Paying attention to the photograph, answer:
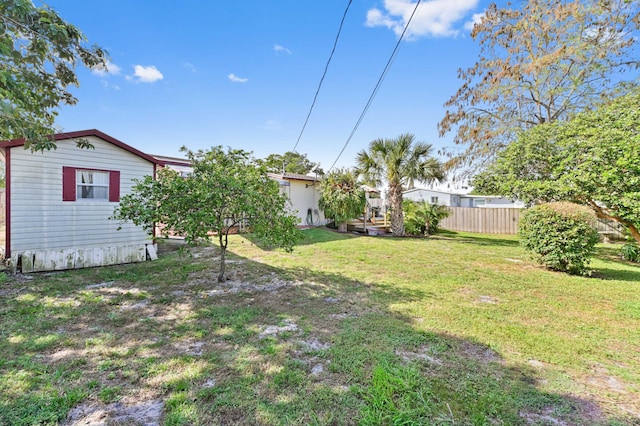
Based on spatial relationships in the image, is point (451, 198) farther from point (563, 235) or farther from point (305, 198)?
point (563, 235)

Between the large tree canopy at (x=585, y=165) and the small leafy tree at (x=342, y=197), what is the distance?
567cm

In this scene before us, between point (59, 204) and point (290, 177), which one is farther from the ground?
point (290, 177)

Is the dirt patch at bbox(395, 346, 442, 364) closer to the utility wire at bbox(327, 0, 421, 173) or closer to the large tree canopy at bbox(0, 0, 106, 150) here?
the large tree canopy at bbox(0, 0, 106, 150)

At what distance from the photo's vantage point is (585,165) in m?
7.28

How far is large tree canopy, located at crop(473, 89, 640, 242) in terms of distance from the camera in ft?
21.4

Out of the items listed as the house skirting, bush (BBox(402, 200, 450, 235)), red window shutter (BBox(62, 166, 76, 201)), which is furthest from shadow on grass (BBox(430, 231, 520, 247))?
red window shutter (BBox(62, 166, 76, 201))

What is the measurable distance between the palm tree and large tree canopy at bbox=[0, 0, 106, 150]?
1020 cm

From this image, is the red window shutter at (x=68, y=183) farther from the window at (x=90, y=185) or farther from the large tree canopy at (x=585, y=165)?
the large tree canopy at (x=585, y=165)

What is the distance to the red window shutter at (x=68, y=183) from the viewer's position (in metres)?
7.28

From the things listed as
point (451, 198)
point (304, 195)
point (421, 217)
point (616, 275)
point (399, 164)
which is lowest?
point (616, 275)

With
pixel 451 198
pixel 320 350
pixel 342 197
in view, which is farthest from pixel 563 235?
pixel 451 198

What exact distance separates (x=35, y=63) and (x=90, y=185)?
3165 millimetres

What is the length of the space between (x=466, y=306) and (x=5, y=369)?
5.63 metres

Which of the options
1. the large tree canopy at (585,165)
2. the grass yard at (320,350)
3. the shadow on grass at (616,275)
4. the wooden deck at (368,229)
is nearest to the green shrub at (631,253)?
the large tree canopy at (585,165)
